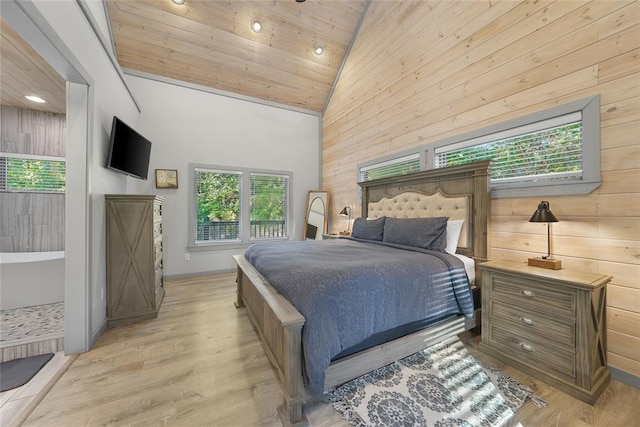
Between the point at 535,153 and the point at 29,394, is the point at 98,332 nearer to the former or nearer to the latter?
the point at 29,394

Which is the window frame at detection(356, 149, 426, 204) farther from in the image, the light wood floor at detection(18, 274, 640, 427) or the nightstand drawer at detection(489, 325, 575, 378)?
the light wood floor at detection(18, 274, 640, 427)

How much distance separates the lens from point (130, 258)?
257 centimetres

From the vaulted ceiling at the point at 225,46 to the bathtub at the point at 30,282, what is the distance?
224cm

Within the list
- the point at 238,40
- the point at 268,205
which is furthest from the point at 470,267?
the point at 238,40

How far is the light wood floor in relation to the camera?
4.57 feet

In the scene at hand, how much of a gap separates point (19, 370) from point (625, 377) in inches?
176

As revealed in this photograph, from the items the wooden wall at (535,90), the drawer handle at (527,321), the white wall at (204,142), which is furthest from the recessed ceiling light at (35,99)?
the drawer handle at (527,321)

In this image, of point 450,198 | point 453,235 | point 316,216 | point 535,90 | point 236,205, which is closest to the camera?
point 535,90

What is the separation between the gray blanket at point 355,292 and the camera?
136 cm

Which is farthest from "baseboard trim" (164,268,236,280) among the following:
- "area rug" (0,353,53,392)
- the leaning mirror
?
"area rug" (0,353,53,392)

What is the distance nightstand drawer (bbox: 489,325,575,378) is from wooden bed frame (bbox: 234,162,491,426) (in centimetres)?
27

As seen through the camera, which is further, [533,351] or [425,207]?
[425,207]

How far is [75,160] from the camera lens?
2.07m

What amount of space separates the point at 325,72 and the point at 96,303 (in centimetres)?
510
